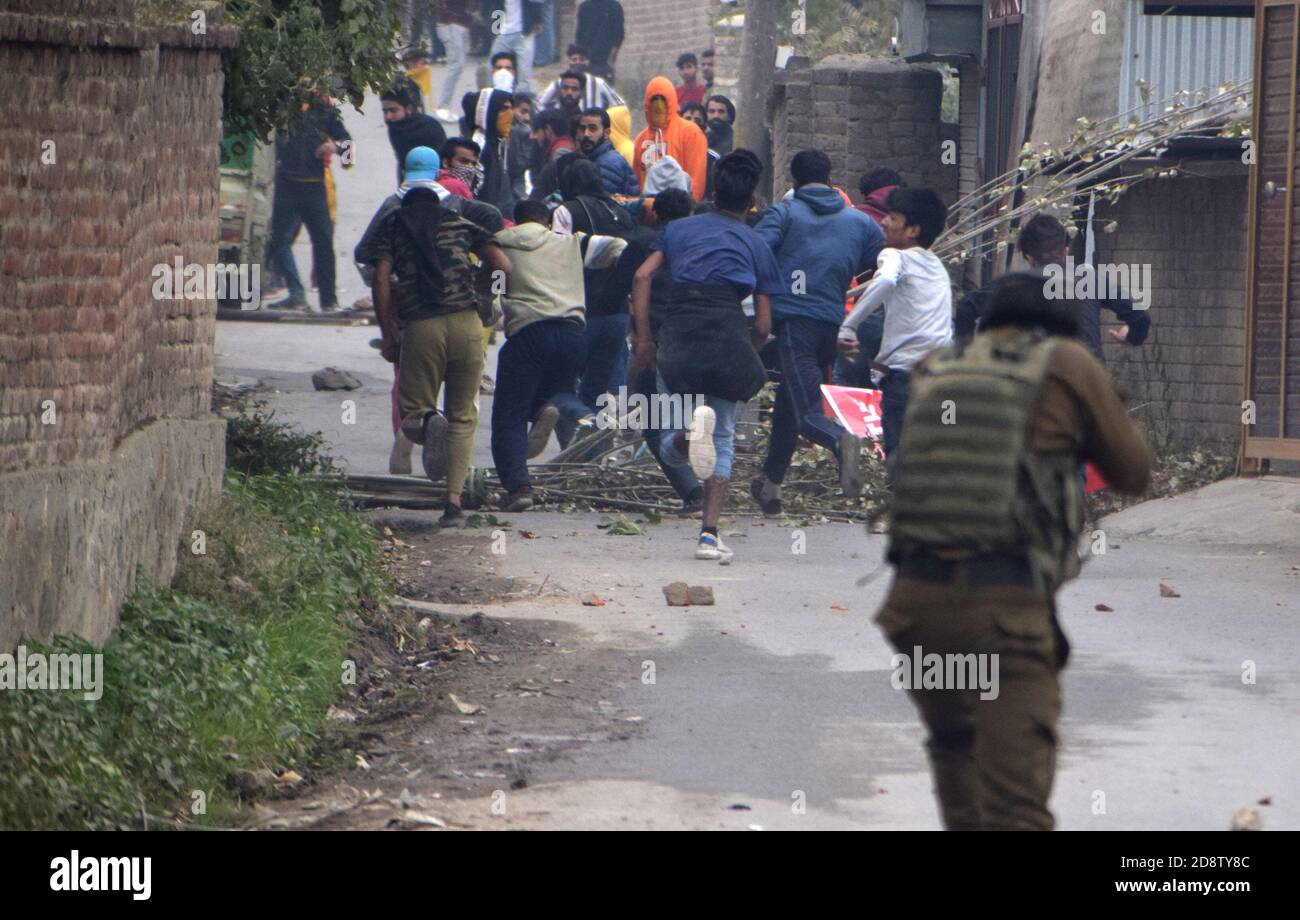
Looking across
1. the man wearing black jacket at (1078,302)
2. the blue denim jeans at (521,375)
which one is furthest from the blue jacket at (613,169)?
the man wearing black jacket at (1078,302)

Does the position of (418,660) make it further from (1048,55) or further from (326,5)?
(1048,55)

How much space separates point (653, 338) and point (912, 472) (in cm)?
696

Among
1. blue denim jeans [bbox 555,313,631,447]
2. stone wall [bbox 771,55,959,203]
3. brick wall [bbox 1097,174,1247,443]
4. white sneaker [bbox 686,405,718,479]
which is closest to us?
white sneaker [bbox 686,405,718,479]

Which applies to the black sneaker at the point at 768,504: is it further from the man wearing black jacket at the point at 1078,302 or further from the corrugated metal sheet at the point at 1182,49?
the corrugated metal sheet at the point at 1182,49

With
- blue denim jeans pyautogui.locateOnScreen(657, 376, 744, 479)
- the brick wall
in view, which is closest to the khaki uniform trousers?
blue denim jeans pyautogui.locateOnScreen(657, 376, 744, 479)

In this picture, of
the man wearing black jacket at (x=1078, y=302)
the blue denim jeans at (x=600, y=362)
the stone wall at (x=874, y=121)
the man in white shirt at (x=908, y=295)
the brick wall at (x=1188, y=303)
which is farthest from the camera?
the stone wall at (x=874, y=121)

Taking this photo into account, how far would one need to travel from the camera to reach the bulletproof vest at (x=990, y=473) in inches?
169

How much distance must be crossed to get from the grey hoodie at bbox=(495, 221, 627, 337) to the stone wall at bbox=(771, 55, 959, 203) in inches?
223

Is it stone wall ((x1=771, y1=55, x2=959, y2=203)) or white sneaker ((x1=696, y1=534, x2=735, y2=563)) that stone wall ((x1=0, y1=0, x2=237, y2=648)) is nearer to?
white sneaker ((x1=696, y1=534, x2=735, y2=563))

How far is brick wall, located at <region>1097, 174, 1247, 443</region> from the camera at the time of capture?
12.7 meters

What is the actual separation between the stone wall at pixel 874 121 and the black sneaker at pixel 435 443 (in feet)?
22.4

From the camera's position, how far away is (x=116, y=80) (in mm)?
6543

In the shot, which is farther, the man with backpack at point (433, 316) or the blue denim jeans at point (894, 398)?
the blue denim jeans at point (894, 398)
